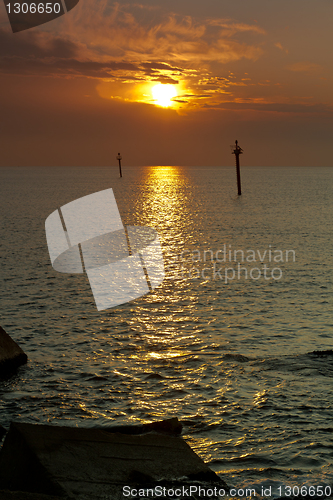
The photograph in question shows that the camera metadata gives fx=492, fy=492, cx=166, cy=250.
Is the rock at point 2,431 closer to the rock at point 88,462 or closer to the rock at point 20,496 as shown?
the rock at point 88,462

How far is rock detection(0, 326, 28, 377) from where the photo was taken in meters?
10.4

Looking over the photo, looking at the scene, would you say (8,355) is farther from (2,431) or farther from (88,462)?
(88,462)

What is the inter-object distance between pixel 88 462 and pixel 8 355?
510cm

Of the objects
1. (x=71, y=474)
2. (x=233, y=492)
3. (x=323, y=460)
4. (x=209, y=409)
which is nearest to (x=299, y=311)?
(x=209, y=409)

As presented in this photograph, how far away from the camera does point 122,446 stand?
258 inches

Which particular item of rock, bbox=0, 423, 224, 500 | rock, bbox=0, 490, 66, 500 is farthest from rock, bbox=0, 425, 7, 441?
rock, bbox=0, 490, 66, 500

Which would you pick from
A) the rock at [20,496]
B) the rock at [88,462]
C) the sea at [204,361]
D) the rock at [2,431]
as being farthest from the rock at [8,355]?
the rock at [20,496]

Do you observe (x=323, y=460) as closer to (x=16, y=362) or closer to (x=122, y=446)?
(x=122, y=446)

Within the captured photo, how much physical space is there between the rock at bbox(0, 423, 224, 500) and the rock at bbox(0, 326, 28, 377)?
417 centimetres

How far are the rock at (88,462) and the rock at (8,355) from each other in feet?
13.7

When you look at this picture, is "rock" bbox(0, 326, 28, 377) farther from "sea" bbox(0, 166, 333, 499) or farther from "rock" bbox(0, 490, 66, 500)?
"rock" bbox(0, 490, 66, 500)

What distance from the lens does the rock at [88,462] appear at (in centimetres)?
558

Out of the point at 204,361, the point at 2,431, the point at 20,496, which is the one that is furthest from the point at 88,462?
the point at 204,361

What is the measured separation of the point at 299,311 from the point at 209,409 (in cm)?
733
